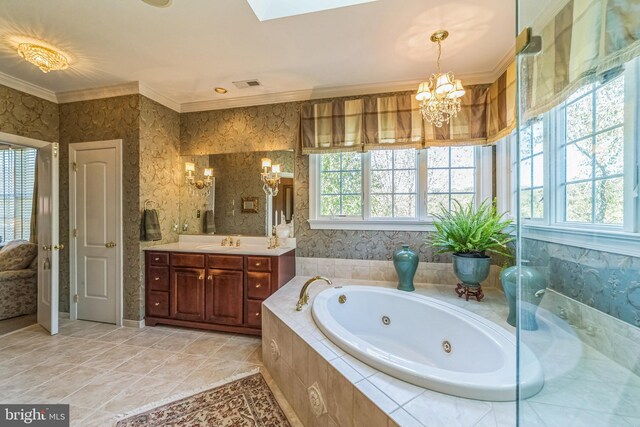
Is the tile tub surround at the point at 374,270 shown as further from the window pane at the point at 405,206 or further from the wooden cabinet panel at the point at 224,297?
the wooden cabinet panel at the point at 224,297

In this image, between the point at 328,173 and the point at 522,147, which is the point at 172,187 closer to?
the point at 328,173

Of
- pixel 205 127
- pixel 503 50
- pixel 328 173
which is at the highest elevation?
pixel 503 50

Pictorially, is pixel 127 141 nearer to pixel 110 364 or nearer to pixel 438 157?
pixel 110 364

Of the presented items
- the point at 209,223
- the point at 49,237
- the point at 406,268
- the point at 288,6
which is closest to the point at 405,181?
the point at 406,268

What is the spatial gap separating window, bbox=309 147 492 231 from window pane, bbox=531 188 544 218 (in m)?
1.17

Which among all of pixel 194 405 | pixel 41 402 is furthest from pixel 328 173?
pixel 41 402

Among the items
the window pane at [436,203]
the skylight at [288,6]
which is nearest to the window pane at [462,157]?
the window pane at [436,203]

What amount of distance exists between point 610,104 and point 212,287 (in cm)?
301

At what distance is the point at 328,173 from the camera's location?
291 cm

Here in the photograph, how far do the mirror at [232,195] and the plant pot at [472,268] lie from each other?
1741 mm

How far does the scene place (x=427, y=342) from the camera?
1.92 m

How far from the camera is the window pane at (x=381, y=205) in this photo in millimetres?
2762

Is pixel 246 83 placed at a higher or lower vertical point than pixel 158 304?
higher

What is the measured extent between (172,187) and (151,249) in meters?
0.81
